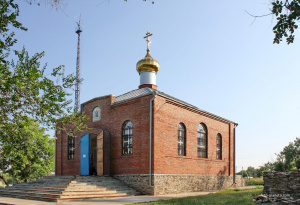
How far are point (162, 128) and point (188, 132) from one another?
2.77 meters

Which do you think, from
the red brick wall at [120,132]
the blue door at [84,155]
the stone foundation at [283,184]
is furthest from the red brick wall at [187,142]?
the stone foundation at [283,184]

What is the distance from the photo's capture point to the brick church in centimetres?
1439

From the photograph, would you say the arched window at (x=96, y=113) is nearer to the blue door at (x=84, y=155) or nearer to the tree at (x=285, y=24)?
the blue door at (x=84, y=155)

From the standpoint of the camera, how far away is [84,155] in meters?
16.5

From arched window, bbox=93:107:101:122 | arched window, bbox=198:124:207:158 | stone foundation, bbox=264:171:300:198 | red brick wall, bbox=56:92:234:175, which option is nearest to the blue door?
red brick wall, bbox=56:92:234:175

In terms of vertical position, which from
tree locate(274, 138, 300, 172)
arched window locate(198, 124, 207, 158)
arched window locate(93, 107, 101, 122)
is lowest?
tree locate(274, 138, 300, 172)

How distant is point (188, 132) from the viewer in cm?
1711

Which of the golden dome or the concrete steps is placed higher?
the golden dome

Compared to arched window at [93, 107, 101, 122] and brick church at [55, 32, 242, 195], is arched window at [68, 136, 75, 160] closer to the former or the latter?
brick church at [55, 32, 242, 195]

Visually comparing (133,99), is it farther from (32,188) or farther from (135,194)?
(32,188)

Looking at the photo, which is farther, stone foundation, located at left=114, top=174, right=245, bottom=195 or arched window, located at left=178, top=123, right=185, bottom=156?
arched window, located at left=178, top=123, right=185, bottom=156

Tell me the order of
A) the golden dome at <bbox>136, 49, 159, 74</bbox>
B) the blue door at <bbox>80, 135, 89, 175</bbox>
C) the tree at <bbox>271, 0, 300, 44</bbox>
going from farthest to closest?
the golden dome at <bbox>136, 49, 159, 74</bbox> → the blue door at <bbox>80, 135, 89, 175</bbox> → the tree at <bbox>271, 0, 300, 44</bbox>

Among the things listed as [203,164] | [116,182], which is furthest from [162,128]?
[203,164]

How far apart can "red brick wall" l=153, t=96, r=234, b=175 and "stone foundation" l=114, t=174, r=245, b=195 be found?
0.30 meters
